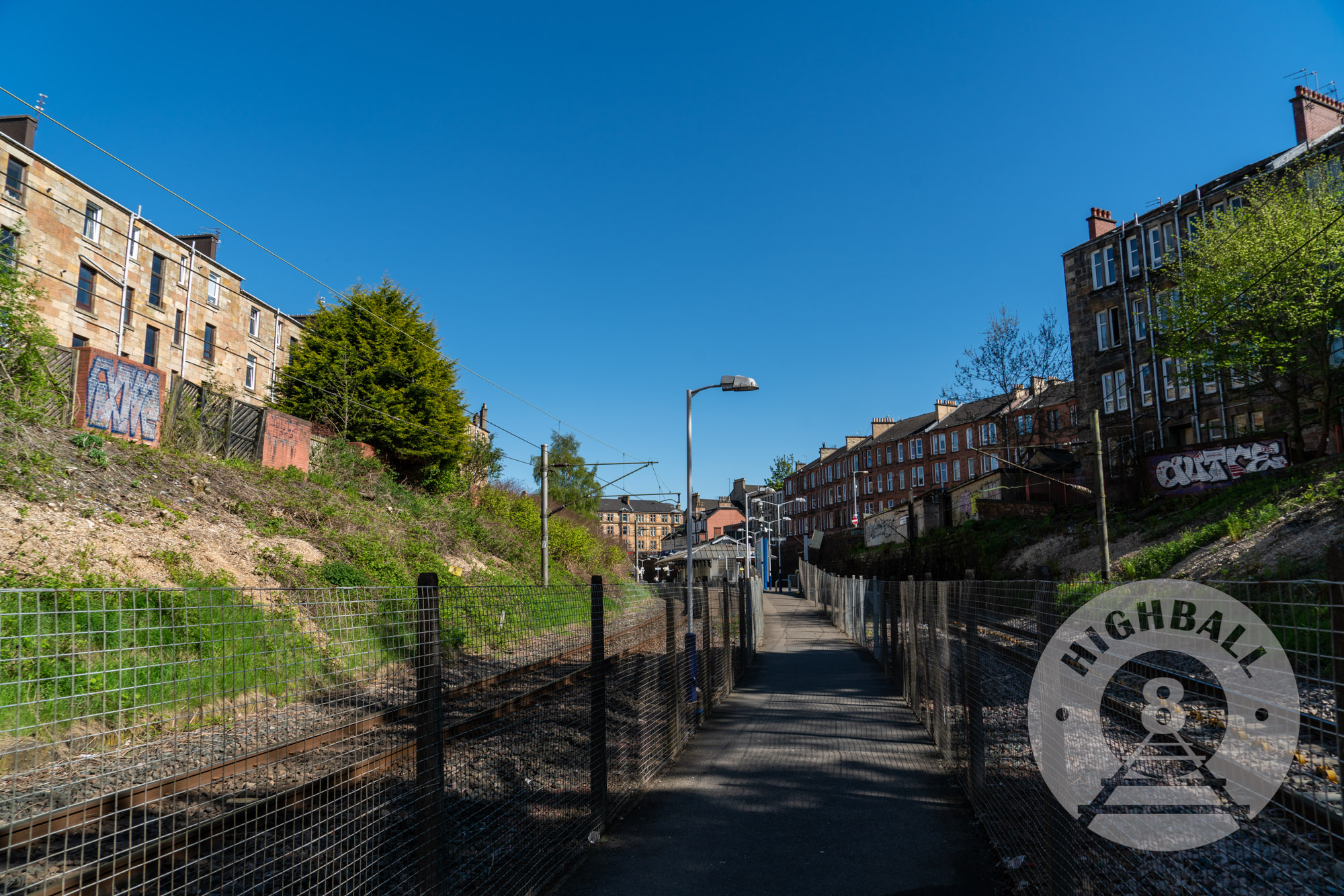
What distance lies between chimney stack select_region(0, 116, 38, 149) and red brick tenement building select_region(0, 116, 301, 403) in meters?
0.04

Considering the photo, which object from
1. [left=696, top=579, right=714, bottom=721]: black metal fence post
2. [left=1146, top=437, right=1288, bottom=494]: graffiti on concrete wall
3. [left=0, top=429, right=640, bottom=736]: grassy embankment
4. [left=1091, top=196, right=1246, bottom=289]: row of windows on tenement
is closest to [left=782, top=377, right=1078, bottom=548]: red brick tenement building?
Answer: [left=1091, top=196, right=1246, bottom=289]: row of windows on tenement

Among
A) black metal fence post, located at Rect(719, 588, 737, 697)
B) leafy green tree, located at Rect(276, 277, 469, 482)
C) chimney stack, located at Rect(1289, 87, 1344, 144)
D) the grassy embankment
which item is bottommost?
black metal fence post, located at Rect(719, 588, 737, 697)

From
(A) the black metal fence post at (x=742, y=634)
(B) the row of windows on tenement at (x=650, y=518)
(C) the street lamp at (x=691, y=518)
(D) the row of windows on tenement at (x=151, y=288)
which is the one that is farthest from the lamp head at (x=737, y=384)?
(B) the row of windows on tenement at (x=650, y=518)

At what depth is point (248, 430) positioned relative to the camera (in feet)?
71.1

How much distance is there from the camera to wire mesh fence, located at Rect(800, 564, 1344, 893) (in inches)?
85.7

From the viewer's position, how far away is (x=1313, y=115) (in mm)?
37688

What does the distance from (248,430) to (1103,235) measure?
45573mm

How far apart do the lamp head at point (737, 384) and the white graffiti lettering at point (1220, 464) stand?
74.1 ft

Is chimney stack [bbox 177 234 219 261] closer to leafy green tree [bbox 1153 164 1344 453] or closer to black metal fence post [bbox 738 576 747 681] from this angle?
black metal fence post [bbox 738 576 747 681]

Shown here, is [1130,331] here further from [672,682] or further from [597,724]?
[597,724]

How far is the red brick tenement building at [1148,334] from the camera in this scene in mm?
35188

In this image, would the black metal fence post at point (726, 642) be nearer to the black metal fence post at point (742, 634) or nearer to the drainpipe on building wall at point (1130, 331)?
the black metal fence post at point (742, 634)

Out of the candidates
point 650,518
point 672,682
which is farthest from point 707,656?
point 650,518

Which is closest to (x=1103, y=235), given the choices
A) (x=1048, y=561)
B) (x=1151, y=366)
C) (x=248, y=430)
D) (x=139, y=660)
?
(x=1151, y=366)
